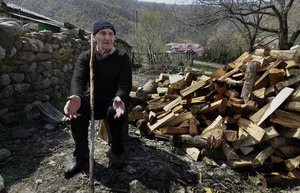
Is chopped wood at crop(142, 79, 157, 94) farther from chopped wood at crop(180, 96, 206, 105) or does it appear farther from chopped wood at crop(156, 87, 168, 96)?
chopped wood at crop(180, 96, 206, 105)

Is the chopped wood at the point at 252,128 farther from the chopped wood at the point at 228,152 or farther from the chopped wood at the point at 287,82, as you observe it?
the chopped wood at the point at 287,82

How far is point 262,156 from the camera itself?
12.5 ft

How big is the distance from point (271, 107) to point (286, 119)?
22cm

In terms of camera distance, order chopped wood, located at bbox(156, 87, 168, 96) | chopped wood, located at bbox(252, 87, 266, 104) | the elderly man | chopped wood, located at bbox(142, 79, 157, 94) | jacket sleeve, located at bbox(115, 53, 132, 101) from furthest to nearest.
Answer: chopped wood, located at bbox(142, 79, 157, 94)
chopped wood, located at bbox(156, 87, 168, 96)
chopped wood, located at bbox(252, 87, 266, 104)
jacket sleeve, located at bbox(115, 53, 132, 101)
the elderly man

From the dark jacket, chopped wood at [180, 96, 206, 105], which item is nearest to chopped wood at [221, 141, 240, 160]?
chopped wood at [180, 96, 206, 105]

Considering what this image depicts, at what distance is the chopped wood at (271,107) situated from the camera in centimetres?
390

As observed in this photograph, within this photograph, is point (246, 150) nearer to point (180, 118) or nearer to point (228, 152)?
point (228, 152)

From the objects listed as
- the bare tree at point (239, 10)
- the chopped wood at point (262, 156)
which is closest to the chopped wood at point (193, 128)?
the chopped wood at point (262, 156)

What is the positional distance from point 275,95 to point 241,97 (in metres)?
0.43

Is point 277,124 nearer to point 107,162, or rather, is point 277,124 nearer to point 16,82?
point 107,162

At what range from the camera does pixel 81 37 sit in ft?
26.4

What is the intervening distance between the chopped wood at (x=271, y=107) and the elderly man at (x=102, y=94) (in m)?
1.62

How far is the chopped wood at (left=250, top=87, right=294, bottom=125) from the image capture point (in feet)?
12.8

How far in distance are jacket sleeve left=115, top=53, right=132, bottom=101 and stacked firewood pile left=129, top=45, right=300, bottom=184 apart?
1.05 m
